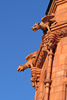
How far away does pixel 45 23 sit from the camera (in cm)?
2012

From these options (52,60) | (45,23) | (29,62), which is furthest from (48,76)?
(29,62)

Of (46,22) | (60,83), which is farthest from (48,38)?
(60,83)

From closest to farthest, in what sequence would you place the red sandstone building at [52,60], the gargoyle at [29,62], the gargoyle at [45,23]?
the red sandstone building at [52,60] < the gargoyle at [45,23] < the gargoyle at [29,62]

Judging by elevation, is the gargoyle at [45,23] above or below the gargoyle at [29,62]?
above

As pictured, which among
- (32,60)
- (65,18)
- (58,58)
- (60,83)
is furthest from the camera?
(32,60)

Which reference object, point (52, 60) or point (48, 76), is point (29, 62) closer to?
point (52, 60)

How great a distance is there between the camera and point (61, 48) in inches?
709

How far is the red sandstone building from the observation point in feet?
54.3

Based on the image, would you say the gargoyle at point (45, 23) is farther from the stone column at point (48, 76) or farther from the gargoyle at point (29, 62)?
the gargoyle at point (29, 62)

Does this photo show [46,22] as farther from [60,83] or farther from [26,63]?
[60,83]

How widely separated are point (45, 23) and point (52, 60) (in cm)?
343

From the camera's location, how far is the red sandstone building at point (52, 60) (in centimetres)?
1656

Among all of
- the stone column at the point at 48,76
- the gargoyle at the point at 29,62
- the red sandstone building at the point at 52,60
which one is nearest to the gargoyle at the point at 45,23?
the red sandstone building at the point at 52,60

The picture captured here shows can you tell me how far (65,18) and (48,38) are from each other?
6.37 ft
